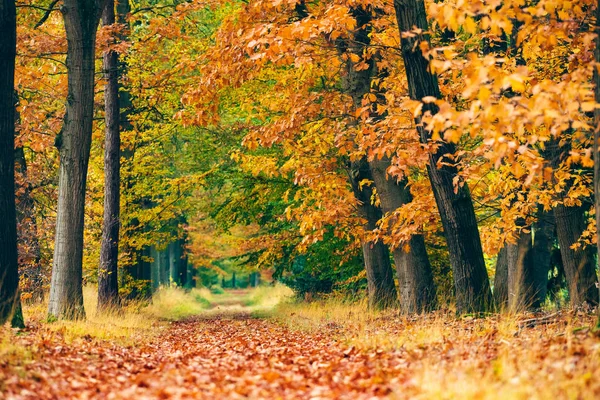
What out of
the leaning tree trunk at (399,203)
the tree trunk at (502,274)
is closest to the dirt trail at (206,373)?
the leaning tree trunk at (399,203)

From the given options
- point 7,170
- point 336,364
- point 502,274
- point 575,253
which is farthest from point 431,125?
point 502,274

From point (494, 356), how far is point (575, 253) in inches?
283

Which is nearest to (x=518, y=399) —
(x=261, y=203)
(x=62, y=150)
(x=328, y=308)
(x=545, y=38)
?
(x=545, y=38)

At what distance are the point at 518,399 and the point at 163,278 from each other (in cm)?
3211

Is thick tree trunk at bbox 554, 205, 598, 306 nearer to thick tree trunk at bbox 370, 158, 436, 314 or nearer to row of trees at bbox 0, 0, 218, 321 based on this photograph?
thick tree trunk at bbox 370, 158, 436, 314

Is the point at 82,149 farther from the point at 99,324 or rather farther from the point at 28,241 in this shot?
the point at 28,241

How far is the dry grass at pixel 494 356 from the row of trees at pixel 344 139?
1.40m

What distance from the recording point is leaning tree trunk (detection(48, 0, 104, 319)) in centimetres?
1243

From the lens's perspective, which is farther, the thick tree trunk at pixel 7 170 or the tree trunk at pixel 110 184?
the tree trunk at pixel 110 184

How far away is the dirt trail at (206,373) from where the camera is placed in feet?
18.3

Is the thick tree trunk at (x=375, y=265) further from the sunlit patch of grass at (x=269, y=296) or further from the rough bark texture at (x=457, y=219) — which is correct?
the sunlit patch of grass at (x=269, y=296)

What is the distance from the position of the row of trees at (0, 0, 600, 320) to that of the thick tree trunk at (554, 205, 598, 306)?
0.14ft

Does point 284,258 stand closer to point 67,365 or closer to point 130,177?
point 130,177

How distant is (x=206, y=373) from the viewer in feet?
21.9
